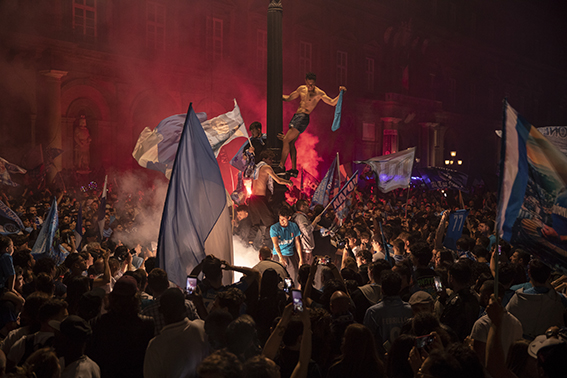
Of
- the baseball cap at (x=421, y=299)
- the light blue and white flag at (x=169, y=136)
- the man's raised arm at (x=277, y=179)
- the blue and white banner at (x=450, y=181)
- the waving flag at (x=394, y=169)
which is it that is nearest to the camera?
the baseball cap at (x=421, y=299)

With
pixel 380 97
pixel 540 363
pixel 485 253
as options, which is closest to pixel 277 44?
pixel 485 253

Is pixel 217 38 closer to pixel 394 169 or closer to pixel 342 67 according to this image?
pixel 342 67

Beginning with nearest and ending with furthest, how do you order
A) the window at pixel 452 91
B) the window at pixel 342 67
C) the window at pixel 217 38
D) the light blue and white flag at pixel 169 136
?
the light blue and white flag at pixel 169 136 → the window at pixel 217 38 → the window at pixel 342 67 → the window at pixel 452 91

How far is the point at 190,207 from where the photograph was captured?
19.9 feet

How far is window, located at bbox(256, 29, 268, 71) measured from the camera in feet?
91.0

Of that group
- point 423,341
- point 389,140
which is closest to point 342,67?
point 389,140

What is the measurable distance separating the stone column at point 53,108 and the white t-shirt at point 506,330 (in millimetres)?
19830

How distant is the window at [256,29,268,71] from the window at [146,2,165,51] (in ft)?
17.6

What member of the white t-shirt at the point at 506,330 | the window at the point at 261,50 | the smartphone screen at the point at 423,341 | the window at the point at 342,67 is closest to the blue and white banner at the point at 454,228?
the white t-shirt at the point at 506,330

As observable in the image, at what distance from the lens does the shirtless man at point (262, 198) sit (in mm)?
10486

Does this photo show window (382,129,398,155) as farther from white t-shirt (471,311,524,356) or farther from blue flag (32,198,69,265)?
white t-shirt (471,311,524,356)

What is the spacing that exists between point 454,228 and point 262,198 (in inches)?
146

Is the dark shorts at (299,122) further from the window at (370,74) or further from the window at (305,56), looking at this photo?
the window at (370,74)

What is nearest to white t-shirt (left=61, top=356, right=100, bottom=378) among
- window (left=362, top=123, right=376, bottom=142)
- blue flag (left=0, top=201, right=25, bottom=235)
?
blue flag (left=0, top=201, right=25, bottom=235)
